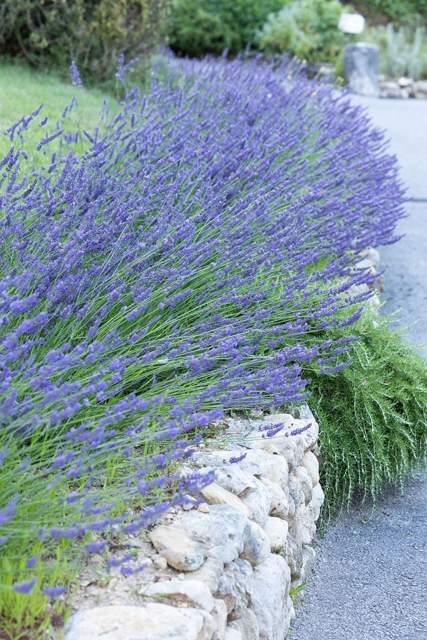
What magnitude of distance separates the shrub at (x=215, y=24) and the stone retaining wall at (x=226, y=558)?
11.3m

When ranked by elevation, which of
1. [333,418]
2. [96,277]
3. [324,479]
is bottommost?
[324,479]

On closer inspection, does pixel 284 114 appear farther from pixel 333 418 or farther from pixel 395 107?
pixel 395 107

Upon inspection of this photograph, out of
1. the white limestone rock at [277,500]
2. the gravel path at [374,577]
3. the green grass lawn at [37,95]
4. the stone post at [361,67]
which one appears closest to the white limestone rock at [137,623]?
the white limestone rock at [277,500]

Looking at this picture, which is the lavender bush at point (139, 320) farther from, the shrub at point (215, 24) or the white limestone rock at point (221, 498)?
the shrub at point (215, 24)

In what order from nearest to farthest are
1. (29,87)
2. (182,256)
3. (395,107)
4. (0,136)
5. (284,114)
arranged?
(182,256) → (0,136) → (284,114) → (29,87) → (395,107)

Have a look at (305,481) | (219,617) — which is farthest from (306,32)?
(219,617)

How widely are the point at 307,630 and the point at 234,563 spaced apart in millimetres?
600

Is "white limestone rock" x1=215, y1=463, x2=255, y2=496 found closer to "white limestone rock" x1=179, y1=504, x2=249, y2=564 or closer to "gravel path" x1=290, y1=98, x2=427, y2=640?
"white limestone rock" x1=179, y1=504, x2=249, y2=564

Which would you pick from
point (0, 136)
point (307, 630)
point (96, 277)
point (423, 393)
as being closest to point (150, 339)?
point (96, 277)

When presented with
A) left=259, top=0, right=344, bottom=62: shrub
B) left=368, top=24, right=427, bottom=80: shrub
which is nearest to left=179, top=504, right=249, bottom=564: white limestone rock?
left=259, top=0, right=344, bottom=62: shrub

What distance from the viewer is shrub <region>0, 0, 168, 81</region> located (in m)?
6.86

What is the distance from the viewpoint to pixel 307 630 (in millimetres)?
2443

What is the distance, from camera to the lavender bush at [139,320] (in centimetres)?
176

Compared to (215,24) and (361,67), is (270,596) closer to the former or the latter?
(361,67)
